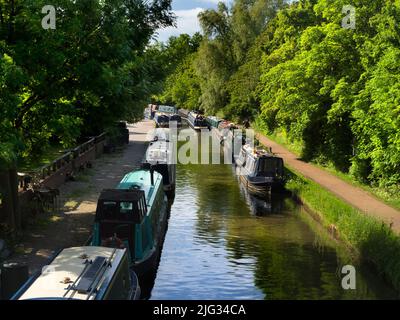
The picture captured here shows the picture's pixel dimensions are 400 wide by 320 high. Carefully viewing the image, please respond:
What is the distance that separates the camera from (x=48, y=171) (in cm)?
2830

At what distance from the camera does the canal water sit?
17172mm

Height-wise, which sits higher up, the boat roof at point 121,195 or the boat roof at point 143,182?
the boat roof at point 121,195

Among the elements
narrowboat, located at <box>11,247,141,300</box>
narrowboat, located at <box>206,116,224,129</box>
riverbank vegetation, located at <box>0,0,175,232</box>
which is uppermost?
riverbank vegetation, located at <box>0,0,175,232</box>

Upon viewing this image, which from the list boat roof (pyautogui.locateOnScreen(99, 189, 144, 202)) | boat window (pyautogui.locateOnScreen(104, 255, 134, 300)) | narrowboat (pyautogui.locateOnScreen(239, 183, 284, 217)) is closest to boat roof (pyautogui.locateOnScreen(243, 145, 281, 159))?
narrowboat (pyautogui.locateOnScreen(239, 183, 284, 217))

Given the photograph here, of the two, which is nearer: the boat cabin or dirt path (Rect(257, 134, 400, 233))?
dirt path (Rect(257, 134, 400, 233))

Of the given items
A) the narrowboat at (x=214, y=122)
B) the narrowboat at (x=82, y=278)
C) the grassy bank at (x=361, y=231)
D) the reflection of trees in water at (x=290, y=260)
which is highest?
the narrowboat at (x=214, y=122)

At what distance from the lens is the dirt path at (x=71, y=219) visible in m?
17.7

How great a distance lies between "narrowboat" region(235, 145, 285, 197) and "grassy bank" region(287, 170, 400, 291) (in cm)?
368

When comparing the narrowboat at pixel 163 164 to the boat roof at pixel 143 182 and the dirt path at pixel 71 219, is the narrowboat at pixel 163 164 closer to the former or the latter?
the dirt path at pixel 71 219

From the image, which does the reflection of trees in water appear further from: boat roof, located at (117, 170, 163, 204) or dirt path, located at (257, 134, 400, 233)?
boat roof, located at (117, 170, 163, 204)

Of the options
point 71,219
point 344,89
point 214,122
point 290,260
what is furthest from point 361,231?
point 214,122

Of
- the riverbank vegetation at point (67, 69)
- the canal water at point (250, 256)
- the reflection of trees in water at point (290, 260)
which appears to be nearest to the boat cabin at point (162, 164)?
the canal water at point (250, 256)

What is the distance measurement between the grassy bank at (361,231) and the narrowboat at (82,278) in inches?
324
